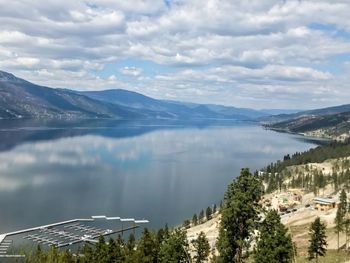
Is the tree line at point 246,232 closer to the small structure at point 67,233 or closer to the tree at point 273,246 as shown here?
the tree at point 273,246

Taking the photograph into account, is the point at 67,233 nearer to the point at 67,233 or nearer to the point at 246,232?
the point at 67,233

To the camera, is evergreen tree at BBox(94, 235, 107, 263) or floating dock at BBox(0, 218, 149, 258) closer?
evergreen tree at BBox(94, 235, 107, 263)

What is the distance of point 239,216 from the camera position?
2548 centimetres

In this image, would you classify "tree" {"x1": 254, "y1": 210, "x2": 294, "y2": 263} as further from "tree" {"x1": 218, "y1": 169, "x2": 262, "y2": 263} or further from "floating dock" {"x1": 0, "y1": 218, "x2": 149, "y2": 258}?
"floating dock" {"x1": 0, "y1": 218, "x2": 149, "y2": 258}

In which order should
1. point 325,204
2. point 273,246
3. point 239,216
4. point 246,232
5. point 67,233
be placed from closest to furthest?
point 239,216
point 246,232
point 273,246
point 67,233
point 325,204

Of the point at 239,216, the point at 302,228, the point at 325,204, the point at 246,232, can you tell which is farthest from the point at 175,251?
the point at 325,204

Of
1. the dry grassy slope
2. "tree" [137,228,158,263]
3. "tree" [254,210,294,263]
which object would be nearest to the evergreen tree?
"tree" [137,228,158,263]

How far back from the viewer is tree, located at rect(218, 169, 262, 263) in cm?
2531

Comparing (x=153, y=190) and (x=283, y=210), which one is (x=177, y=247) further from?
(x=153, y=190)

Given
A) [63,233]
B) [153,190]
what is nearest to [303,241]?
[63,233]

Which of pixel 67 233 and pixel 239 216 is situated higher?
pixel 239 216

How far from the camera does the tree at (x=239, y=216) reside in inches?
997

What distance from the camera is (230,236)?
25906mm

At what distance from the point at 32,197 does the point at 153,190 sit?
149 ft
